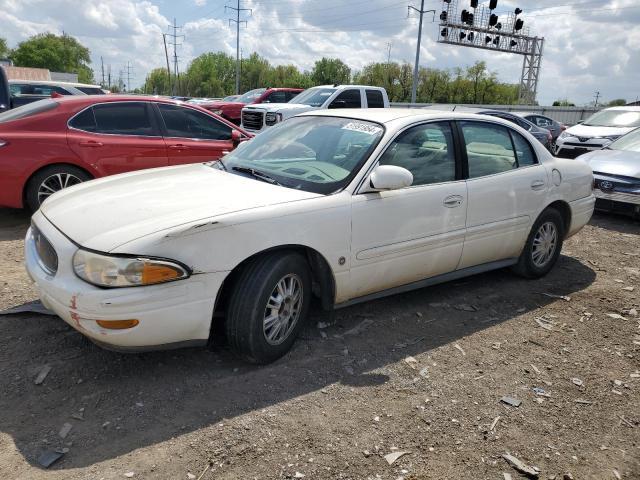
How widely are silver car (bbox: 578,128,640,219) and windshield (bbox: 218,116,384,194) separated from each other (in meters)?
5.43

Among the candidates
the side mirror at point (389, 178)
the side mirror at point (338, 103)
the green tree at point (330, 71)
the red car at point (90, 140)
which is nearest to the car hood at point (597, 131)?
the side mirror at point (338, 103)

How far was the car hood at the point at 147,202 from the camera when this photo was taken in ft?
9.75

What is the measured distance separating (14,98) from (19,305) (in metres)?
9.47

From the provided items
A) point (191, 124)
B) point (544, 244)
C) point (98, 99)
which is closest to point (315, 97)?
point (191, 124)

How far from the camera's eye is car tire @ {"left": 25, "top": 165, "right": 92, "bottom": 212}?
19.9 ft

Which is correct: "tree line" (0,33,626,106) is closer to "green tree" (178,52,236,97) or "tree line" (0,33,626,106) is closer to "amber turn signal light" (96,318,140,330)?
"green tree" (178,52,236,97)

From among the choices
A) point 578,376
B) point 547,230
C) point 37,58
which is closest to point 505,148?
point 547,230

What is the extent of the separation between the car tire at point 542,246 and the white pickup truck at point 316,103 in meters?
8.36

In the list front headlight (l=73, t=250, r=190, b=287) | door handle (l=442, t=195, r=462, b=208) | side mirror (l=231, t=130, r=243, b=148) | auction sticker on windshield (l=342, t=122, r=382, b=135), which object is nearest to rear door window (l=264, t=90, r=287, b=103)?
side mirror (l=231, t=130, r=243, b=148)

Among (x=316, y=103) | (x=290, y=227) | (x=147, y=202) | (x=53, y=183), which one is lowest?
(x=53, y=183)

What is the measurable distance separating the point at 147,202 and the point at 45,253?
67cm

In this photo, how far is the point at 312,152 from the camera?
160 inches

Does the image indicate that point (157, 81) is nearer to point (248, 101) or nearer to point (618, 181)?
point (248, 101)

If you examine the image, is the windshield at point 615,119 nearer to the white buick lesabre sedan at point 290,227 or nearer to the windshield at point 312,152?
the white buick lesabre sedan at point 290,227
